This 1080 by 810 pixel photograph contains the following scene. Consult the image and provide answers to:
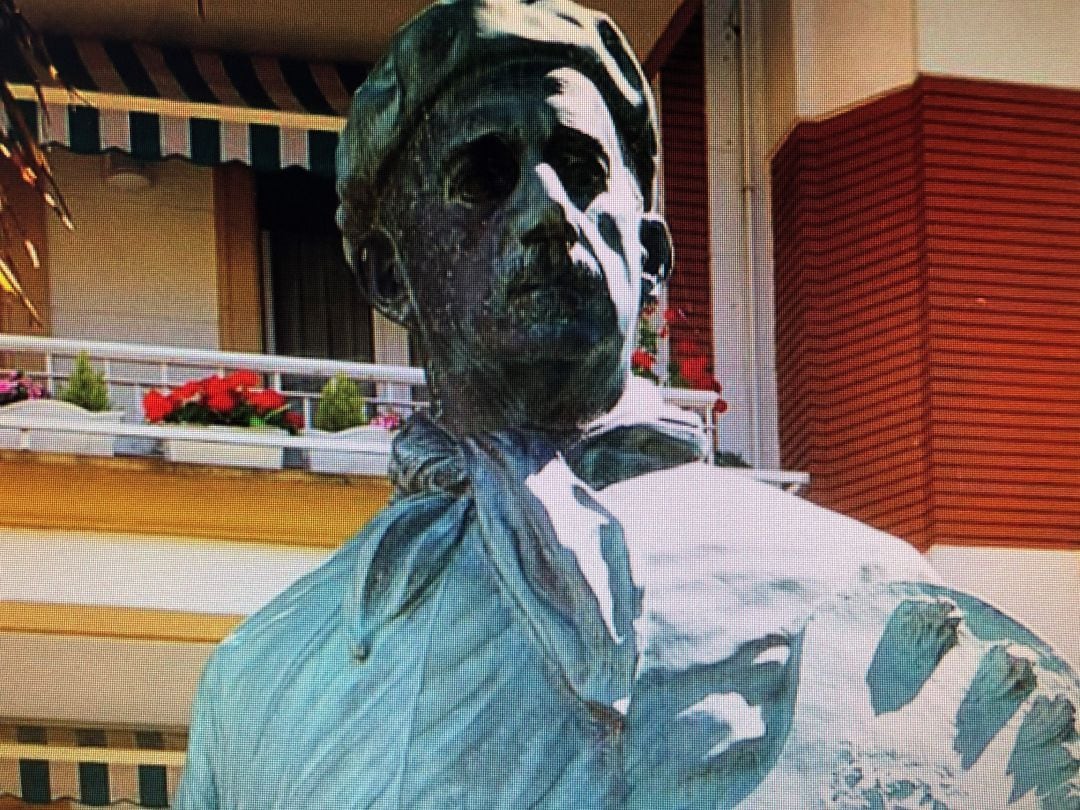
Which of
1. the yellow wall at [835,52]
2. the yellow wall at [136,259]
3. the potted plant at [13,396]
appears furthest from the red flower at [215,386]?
the yellow wall at [835,52]

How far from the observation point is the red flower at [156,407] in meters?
6.87

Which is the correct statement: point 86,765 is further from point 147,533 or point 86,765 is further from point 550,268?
point 550,268

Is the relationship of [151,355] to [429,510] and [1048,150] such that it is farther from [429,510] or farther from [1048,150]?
[429,510]

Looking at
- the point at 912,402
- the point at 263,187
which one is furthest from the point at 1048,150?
the point at 263,187

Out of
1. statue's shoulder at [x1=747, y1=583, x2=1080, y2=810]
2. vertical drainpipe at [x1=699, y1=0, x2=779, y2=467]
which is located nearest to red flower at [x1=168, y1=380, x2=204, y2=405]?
vertical drainpipe at [x1=699, y1=0, x2=779, y2=467]

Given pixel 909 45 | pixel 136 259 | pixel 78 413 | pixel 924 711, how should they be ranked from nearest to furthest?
1. pixel 924 711
2. pixel 78 413
3. pixel 909 45
4. pixel 136 259

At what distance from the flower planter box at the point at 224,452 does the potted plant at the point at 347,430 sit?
118 millimetres

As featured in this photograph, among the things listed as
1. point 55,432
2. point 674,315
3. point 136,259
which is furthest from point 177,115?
point 674,315

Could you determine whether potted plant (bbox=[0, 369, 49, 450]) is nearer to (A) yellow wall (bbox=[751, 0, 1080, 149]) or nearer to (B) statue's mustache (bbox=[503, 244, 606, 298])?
(A) yellow wall (bbox=[751, 0, 1080, 149])

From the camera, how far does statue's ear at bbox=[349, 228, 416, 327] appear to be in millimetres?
960

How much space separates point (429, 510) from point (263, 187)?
7.72 metres

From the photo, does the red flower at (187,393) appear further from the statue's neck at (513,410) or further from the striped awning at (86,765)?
the statue's neck at (513,410)

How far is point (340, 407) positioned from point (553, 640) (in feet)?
20.4

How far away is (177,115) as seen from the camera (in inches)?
303
